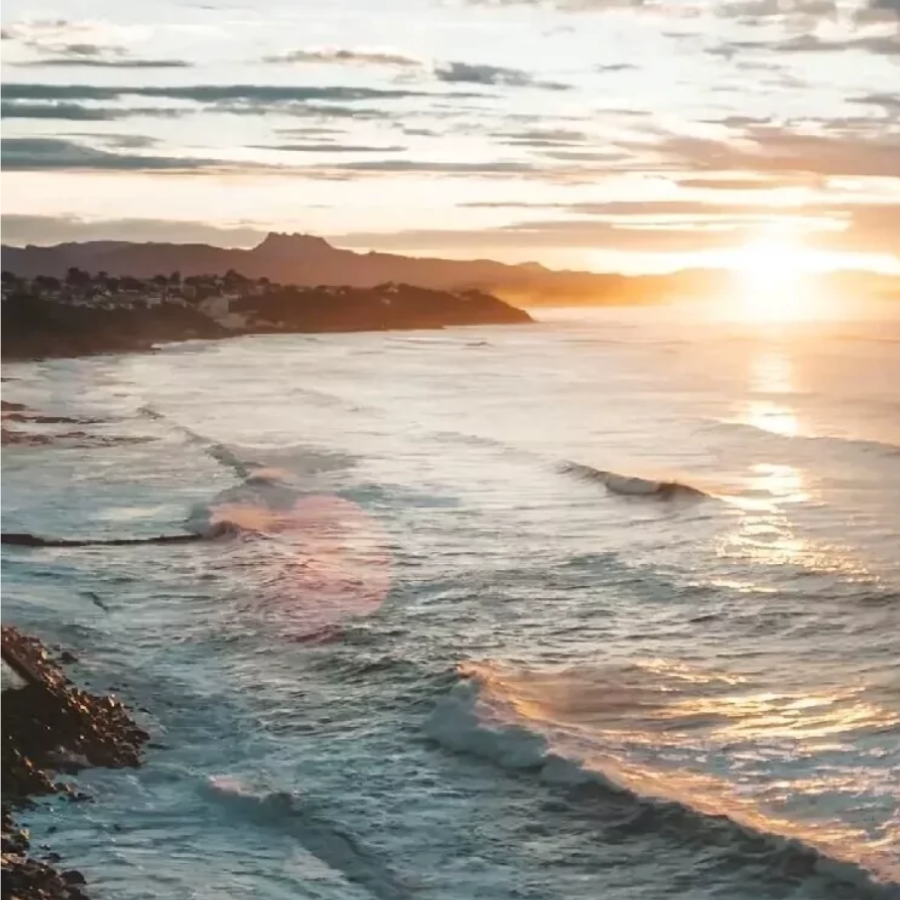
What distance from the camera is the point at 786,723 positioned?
15.2 meters

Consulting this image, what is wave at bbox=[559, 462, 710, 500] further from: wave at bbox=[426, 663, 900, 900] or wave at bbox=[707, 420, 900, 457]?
wave at bbox=[426, 663, 900, 900]

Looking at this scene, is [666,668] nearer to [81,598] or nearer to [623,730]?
[623,730]

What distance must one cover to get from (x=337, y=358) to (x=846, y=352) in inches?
1737

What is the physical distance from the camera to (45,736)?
1314 cm

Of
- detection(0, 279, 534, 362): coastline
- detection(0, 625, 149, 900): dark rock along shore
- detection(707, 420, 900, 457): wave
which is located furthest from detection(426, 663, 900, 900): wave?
detection(0, 279, 534, 362): coastline

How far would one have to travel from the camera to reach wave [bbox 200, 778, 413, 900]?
11078 mm

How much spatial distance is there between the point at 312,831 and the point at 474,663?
562 centimetres

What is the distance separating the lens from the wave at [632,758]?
37.7 ft

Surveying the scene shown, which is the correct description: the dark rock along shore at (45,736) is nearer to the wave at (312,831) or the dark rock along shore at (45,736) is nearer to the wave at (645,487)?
the wave at (312,831)

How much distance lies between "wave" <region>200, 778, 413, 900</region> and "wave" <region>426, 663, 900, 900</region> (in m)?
2.11

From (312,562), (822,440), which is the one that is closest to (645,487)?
(312,562)

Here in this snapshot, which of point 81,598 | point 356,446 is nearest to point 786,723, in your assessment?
point 81,598

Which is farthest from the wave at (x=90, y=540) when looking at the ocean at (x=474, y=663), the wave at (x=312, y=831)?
the wave at (x=312, y=831)

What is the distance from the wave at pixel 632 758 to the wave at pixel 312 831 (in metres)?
2.11
